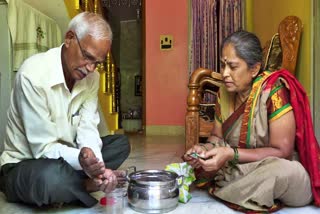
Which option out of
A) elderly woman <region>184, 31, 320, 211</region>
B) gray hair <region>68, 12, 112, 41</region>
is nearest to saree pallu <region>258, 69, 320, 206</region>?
elderly woman <region>184, 31, 320, 211</region>

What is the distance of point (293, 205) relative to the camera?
144 centimetres

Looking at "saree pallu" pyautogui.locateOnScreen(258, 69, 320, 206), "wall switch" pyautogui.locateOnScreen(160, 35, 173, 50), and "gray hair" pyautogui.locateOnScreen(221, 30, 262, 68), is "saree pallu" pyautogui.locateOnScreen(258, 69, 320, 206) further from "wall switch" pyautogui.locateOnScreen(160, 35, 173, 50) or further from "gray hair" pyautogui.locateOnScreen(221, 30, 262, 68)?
"wall switch" pyautogui.locateOnScreen(160, 35, 173, 50)

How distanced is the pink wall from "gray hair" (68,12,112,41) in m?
3.09

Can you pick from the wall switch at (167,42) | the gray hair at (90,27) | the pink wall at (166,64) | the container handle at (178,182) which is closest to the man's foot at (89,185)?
the container handle at (178,182)

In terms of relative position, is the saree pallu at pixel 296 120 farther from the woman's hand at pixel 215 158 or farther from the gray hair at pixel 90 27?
the gray hair at pixel 90 27

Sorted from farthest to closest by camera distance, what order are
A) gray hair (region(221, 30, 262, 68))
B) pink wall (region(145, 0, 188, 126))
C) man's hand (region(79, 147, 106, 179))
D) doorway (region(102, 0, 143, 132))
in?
doorway (region(102, 0, 143, 132))
pink wall (region(145, 0, 188, 126))
gray hair (region(221, 30, 262, 68))
man's hand (region(79, 147, 106, 179))

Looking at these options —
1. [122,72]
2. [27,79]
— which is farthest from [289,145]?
[122,72]

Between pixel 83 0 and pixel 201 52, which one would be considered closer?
pixel 83 0

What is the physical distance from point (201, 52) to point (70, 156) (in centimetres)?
299

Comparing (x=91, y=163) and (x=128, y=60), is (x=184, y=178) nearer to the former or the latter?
(x=91, y=163)

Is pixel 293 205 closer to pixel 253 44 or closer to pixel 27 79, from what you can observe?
pixel 253 44

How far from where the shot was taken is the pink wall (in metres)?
4.39

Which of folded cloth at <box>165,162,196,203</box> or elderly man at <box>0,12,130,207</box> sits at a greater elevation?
elderly man at <box>0,12,130,207</box>

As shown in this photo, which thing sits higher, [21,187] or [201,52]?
[201,52]
